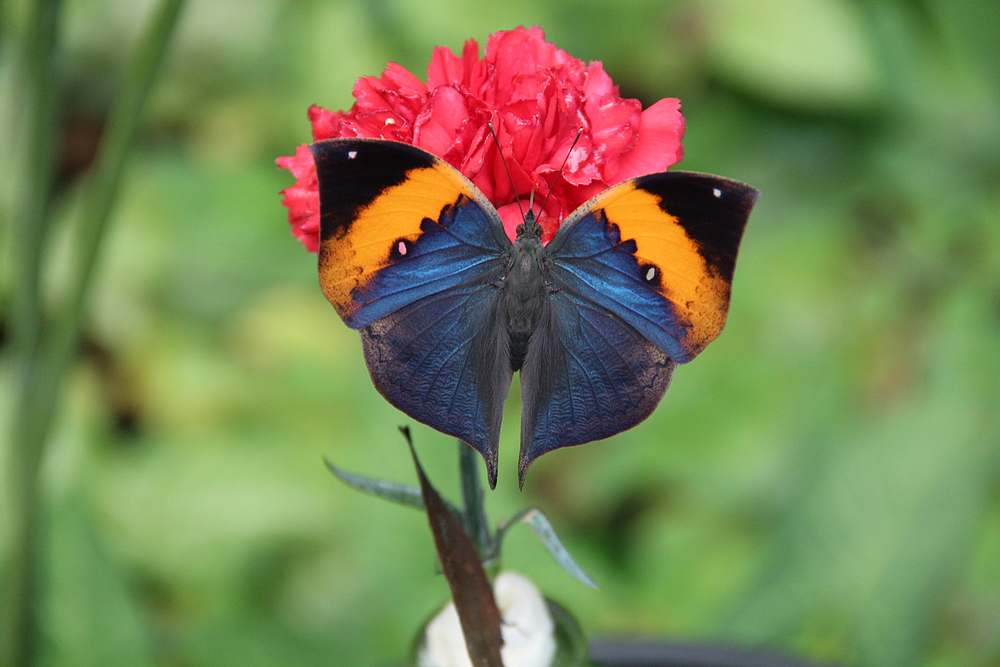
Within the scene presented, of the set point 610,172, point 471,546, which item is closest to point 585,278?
point 610,172

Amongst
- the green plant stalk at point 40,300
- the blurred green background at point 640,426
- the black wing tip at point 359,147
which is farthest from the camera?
the blurred green background at point 640,426

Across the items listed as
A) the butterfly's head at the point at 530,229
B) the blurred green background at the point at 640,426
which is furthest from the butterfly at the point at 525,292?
the blurred green background at the point at 640,426

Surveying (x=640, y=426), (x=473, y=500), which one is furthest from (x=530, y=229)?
(x=640, y=426)

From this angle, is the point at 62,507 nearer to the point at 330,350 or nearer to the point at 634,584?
the point at 330,350

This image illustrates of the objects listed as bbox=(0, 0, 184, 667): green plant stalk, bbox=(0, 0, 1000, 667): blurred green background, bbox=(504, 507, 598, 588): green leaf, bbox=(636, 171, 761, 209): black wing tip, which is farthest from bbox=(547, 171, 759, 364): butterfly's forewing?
bbox=(0, 0, 1000, 667): blurred green background

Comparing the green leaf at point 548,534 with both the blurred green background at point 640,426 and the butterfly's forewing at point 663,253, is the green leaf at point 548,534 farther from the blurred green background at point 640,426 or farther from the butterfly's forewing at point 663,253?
the blurred green background at point 640,426

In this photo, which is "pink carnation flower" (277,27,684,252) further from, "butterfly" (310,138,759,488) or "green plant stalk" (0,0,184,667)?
"green plant stalk" (0,0,184,667)
